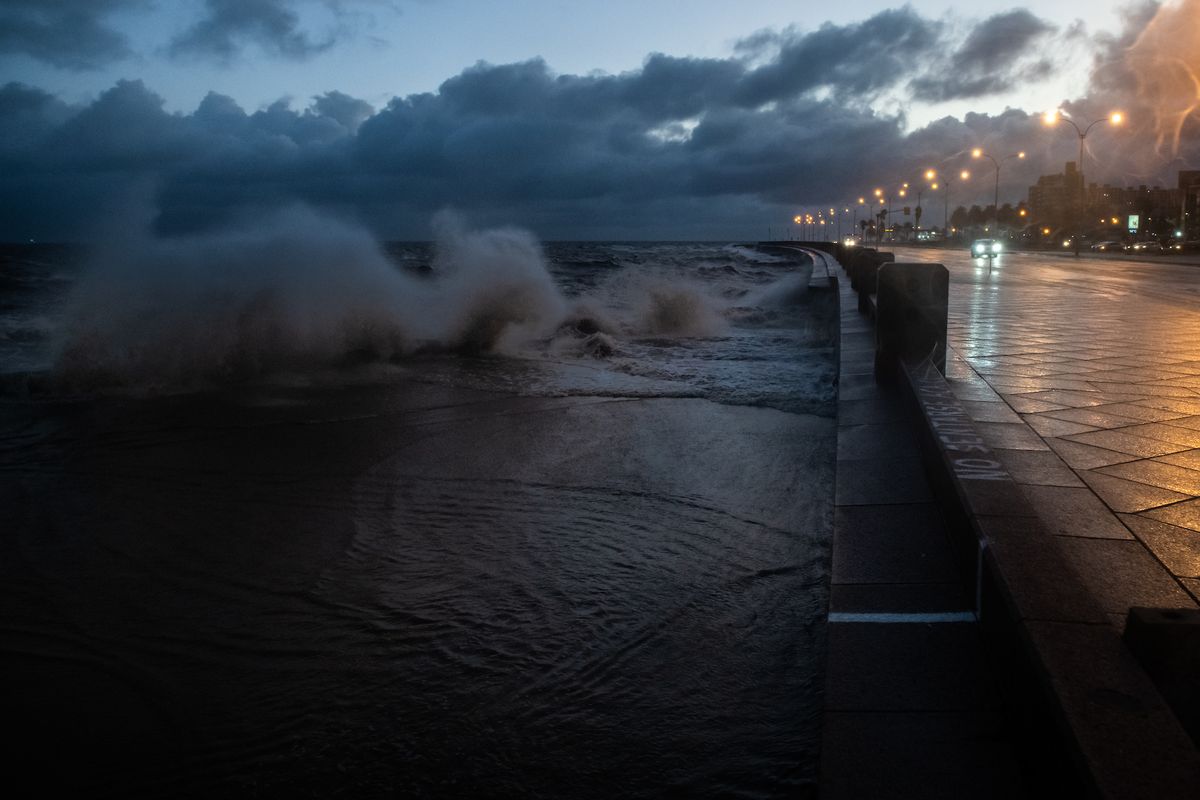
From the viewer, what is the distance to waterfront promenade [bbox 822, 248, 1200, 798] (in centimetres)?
194

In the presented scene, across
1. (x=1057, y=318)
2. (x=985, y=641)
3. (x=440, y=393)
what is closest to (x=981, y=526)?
(x=985, y=641)

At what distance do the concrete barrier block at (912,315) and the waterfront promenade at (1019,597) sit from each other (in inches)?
27.5

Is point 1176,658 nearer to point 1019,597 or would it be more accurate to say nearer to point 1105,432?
point 1019,597

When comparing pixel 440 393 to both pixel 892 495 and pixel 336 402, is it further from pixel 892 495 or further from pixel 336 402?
pixel 892 495

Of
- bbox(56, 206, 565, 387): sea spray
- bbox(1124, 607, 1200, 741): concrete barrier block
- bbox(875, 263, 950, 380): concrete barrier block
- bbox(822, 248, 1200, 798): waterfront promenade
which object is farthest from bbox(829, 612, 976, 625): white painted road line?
bbox(56, 206, 565, 387): sea spray

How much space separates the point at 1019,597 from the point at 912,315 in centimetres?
468

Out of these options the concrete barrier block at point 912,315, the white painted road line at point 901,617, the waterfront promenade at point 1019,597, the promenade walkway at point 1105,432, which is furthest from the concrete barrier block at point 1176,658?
the concrete barrier block at point 912,315

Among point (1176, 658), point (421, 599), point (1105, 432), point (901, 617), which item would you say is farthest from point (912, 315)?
point (1176, 658)

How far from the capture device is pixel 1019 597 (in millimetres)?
2426

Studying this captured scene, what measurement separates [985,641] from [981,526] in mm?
434

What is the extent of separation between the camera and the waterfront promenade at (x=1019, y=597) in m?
1.94

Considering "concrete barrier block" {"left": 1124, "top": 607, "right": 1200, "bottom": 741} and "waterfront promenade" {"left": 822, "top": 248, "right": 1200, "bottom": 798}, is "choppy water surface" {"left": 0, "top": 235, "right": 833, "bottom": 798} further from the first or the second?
"concrete barrier block" {"left": 1124, "top": 607, "right": 1200, "bottom": 741}

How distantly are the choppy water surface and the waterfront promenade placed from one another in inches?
14.0

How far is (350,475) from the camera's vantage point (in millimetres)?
6113
